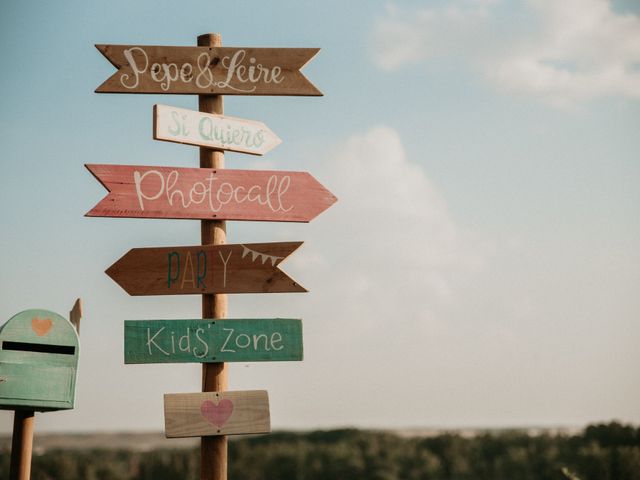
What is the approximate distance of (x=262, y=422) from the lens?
5500 millimetres

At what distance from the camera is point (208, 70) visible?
5828 mm

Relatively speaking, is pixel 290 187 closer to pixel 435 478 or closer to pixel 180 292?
pixel 180 292

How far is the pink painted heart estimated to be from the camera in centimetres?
544

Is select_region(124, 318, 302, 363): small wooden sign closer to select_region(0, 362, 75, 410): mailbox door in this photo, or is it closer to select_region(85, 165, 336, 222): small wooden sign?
select_region(0, 362, 75, 410): mailbox door

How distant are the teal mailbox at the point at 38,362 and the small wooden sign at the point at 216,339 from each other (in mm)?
449

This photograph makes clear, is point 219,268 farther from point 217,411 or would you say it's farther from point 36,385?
point 36,385

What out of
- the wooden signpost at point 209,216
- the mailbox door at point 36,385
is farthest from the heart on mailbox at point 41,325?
the wooden signpost at point 209,216

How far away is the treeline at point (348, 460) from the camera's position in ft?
70.5

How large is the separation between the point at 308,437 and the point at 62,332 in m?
21.1

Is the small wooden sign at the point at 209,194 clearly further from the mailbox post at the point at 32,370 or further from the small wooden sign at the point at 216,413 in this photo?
the small wooden sign at the point at 216,413

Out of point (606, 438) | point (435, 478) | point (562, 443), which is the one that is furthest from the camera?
point (435, 478)

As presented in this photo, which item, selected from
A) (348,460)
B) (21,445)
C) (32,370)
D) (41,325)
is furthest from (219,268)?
(348,460)

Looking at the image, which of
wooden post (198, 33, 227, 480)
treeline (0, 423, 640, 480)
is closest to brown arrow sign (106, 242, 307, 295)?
wooden post (198, 33, 227, 480)

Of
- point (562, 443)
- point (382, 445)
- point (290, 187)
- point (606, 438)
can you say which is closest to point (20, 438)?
point (290, 187)
